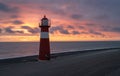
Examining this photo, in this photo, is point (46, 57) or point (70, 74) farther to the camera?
point (46, 57)

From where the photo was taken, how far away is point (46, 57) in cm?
2380

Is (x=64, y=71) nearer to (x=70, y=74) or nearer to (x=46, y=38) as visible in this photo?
(x=70, y=74)

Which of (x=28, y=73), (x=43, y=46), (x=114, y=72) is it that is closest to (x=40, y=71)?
(x=28, y=73)

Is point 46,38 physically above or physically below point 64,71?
above

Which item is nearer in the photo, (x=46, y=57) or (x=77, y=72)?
(x=77, y=72)

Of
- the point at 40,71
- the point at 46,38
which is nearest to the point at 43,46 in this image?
the point at 46,38

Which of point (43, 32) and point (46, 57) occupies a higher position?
point (43, 32)

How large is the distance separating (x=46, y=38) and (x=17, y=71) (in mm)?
7029

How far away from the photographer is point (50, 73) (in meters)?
15.8

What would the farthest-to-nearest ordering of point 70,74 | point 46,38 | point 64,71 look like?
point 46,38 → point 64,71 → point 70,74

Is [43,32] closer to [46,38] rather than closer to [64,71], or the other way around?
[46,38]

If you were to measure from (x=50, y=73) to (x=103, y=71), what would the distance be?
282cm

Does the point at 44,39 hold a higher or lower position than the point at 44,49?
higher

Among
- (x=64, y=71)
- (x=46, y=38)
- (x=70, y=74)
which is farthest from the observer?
(x=46, y=38)
